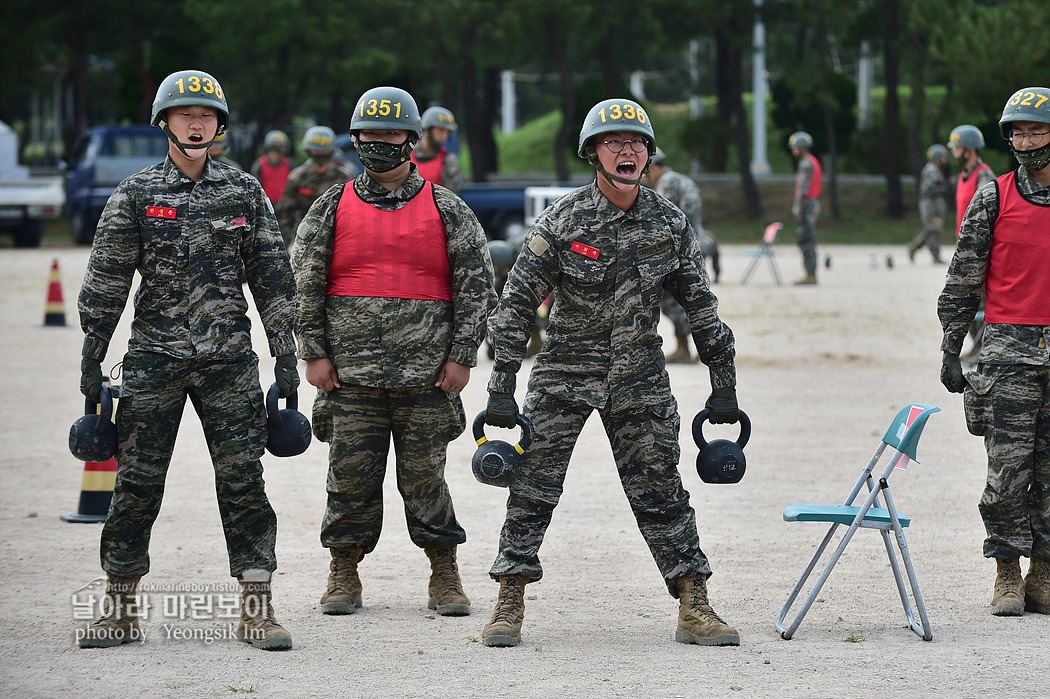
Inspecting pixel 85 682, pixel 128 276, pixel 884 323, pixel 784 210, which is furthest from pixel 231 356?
pixel 784 210

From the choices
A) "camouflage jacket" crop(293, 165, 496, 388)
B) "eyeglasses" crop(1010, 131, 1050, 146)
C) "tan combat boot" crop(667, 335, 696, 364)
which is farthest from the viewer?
"tan combat boot" crop(667, 335, 696, 364)

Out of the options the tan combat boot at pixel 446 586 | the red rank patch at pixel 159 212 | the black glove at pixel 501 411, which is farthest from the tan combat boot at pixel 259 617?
the red rank patch at pixel 159 212

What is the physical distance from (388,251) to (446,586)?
1423 millimetres

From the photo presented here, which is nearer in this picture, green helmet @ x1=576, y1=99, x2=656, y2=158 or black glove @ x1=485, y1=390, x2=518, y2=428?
black glove @ x1=485, y1=390, x2=518, y2=428

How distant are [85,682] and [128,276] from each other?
1507 mm

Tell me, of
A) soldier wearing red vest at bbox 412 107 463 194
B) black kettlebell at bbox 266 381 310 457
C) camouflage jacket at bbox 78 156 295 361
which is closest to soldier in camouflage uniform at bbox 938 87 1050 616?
black kettlebell at bbox 266 381 310 457

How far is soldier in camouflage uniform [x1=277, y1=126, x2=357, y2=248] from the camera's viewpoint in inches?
520

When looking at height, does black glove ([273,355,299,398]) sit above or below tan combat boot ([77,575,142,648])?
above

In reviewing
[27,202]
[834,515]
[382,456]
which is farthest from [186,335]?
[27,202]

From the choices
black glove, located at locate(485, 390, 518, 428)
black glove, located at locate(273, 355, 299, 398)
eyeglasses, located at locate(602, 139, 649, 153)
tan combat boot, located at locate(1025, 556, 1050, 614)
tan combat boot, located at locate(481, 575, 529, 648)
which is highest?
eyeglasses, located at locate(602, 139, 649, 153)

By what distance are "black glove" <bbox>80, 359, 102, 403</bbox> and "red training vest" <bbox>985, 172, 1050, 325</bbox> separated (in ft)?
12.1

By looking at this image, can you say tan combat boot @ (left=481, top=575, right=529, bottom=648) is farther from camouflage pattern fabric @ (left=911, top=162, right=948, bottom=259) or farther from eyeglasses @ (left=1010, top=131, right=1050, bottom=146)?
camouflage pattern fabric @ (left=911, top=162, right=948, bottom=259)

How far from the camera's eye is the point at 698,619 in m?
5.55

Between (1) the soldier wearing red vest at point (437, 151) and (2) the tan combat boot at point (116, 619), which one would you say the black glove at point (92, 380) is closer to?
(2) the tan combat boot at point (116, 619)
